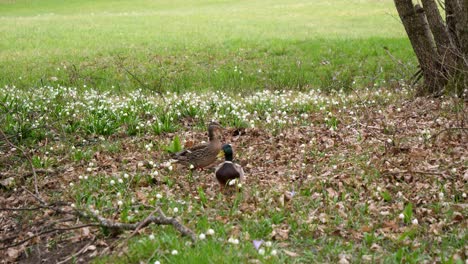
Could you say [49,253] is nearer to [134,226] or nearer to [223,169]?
[134,226]

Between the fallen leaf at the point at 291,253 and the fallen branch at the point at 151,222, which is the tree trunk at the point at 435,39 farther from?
the fallen branch at the point at 151,222

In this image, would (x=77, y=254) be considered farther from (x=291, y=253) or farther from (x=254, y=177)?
(x=254, y=177)

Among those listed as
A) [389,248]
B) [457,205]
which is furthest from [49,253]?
[457,205]

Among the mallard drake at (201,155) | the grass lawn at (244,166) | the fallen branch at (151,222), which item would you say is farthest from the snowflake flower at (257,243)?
the mallard drake at (201,155)

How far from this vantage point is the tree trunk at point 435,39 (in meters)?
10.4

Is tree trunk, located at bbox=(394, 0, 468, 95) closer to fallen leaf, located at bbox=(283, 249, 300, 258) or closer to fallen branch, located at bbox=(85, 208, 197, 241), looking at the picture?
fallen leaf, located at bbox=(283, 249, 300, 258)

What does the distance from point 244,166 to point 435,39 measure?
5234 mm

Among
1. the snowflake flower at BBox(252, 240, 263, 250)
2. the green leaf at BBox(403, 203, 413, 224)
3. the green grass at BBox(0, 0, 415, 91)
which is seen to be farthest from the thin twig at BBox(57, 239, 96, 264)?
the green grass at BBox(0, 0, 415, 91)

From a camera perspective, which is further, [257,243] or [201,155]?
[201,155]

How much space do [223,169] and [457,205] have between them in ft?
8.37

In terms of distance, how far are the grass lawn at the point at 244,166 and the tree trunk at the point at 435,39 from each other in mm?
459

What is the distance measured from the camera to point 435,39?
1098cm

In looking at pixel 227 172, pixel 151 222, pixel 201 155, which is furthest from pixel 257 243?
pixel 201 155

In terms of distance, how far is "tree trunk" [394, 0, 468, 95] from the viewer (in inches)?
408
